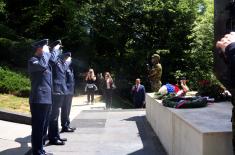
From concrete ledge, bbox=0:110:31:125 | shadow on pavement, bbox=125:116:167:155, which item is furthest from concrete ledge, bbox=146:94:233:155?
concrete ledge, bbox=0:110:31:125

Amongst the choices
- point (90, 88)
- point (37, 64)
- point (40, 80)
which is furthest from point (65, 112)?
point (90, 88)

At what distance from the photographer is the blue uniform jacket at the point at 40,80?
285 inches

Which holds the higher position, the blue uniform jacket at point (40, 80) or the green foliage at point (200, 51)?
the green foliage at point (200, 51)

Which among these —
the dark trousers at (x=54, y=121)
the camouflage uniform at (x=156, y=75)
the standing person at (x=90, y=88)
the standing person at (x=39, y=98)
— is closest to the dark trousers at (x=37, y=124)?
the standing person at (x=39, y=98)

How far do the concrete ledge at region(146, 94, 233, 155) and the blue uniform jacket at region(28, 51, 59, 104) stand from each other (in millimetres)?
2046

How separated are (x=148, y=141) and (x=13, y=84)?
416 inches

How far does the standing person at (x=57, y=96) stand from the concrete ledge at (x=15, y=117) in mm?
2055

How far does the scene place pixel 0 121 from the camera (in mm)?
10789

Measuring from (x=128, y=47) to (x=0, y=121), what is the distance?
1666 cm

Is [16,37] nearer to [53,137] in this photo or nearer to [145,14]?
[145,14]

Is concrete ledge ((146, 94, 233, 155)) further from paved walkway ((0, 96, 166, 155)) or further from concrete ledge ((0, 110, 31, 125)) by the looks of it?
concrete ledge ((0, 110, 31, 125))

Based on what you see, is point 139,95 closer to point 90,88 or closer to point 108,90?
point 108,90

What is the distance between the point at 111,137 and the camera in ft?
31.2

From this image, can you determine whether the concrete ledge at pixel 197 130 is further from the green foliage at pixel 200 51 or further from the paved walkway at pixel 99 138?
A: the green foliage at pixel 200 51
